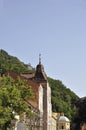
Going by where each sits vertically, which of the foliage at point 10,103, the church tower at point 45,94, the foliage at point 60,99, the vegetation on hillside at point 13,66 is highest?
the vegetation on hillside at point 13,66

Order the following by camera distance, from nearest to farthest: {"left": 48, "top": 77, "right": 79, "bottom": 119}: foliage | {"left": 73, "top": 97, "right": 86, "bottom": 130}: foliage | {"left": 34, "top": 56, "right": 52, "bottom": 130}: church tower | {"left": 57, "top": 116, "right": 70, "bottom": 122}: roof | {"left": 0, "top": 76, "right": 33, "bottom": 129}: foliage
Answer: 1. {"left": 73, "top": 97, "right": 86, "bottom": 130}: foliage
2. {"left": 0, "top": 76, "right": 33, "bottom": 129}: foliage
3. {"left": 34, "top": 56, "right": 52, "bottom": 130}: church tower
4. {"left": 57, "top": 116, "right": 70, "bottom": 122}: roof
5. {"left": 48, "top": 77, "right": 79, "bottom": 119}: foliage

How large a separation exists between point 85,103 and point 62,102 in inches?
4955

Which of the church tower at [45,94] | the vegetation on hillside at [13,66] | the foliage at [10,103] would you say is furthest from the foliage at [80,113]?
the vegetation on hillside at [13,66]

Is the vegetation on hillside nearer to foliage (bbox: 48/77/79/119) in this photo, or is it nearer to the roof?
foliage (bbox: 48/77/79/119)

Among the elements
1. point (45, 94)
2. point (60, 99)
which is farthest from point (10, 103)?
point (60, 99)

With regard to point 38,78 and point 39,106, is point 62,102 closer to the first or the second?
point 38,78

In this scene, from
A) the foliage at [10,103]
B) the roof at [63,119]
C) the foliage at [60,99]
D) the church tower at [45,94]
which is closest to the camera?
the foliage at [10,103]

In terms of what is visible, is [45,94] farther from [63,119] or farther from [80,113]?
[80,113]

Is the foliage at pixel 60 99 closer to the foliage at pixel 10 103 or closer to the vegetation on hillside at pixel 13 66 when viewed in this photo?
the vegetation on hillside at pixel 13 66

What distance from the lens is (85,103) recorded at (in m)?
22.4

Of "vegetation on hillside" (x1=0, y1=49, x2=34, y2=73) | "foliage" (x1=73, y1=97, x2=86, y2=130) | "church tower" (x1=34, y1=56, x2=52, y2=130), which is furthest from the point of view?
"vegetation on hillside" (x1=0, y1=49, x2=34, y2=73)

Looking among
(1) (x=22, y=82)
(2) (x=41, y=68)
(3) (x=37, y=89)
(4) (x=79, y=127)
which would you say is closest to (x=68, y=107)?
(2) (x=41, y=68)

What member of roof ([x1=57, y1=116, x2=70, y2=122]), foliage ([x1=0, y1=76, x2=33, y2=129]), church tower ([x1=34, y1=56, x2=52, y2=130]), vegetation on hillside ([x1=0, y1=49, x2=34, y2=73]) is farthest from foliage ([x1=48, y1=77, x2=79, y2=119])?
foliage ([x1=0, y1=76, x2=33, y2=129])

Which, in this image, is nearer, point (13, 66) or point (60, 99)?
point (13, 66)
